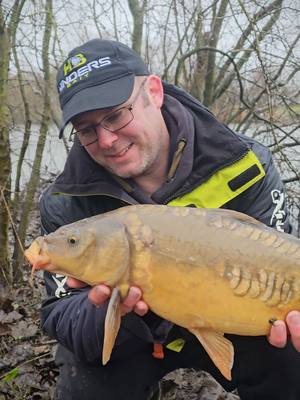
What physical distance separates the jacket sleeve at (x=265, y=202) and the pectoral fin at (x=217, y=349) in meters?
0.48

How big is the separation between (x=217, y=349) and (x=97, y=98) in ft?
2.47

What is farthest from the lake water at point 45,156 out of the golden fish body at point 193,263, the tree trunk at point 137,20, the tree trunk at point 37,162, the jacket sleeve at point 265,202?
the golden fish body at point 193,263

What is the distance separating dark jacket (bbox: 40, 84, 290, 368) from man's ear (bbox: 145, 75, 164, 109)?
5 cm

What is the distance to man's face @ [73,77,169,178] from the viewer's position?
1.59m

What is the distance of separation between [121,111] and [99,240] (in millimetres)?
551

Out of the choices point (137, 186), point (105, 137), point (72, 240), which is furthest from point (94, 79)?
point (72, 240)

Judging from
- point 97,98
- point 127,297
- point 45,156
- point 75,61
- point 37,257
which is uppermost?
point 75,61

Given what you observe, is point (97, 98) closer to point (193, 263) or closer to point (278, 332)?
point (193, 263)

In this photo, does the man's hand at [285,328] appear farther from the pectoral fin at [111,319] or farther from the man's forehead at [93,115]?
the man's forehead at [93,115]

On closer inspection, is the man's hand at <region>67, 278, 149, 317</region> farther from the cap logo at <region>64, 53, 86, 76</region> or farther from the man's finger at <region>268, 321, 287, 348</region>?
the cap logo at <region>64, 53, 86, 76</region>

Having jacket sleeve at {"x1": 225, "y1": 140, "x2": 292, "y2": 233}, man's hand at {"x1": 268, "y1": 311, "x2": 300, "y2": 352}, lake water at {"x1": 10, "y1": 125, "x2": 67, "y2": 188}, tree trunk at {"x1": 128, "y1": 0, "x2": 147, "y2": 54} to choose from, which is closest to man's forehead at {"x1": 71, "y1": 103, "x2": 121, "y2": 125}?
jacket sleeve at {"x1": 225, "y1": 140, "x2": 292, "y2": 233}

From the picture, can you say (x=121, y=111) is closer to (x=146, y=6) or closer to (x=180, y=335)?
(x=180, y=335)

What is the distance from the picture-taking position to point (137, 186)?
166cm

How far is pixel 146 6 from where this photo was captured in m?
4.54
